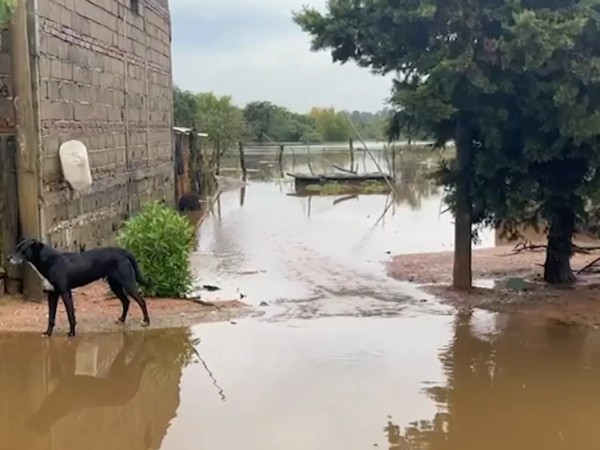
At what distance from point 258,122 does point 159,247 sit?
58713 mm

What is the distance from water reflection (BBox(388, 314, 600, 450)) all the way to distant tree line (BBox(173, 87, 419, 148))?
102 ft

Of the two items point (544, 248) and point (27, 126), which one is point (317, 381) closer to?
point (27, 126)

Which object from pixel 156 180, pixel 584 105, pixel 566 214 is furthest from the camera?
pixel 156 180

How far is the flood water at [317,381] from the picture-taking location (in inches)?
232

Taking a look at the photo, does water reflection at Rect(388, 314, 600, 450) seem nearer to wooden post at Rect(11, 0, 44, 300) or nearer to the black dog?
the black dog

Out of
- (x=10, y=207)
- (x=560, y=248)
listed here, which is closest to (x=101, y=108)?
(x=10, y=207)

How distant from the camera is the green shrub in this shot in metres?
10.6

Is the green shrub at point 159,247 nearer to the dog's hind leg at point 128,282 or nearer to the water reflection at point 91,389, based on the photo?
the dog's hind leg at point 128,282

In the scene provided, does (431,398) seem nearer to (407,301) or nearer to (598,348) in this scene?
(598,348)

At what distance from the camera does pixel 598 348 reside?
8508 mm

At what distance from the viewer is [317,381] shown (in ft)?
23.5

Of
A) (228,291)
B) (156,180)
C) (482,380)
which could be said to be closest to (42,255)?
(228,291)

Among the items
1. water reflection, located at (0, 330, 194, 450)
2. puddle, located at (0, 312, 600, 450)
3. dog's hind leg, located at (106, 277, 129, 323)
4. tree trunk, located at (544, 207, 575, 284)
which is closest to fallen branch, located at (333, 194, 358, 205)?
tree trunk, located at (544, 207, 575, 284)

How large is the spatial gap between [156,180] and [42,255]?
10043mm
